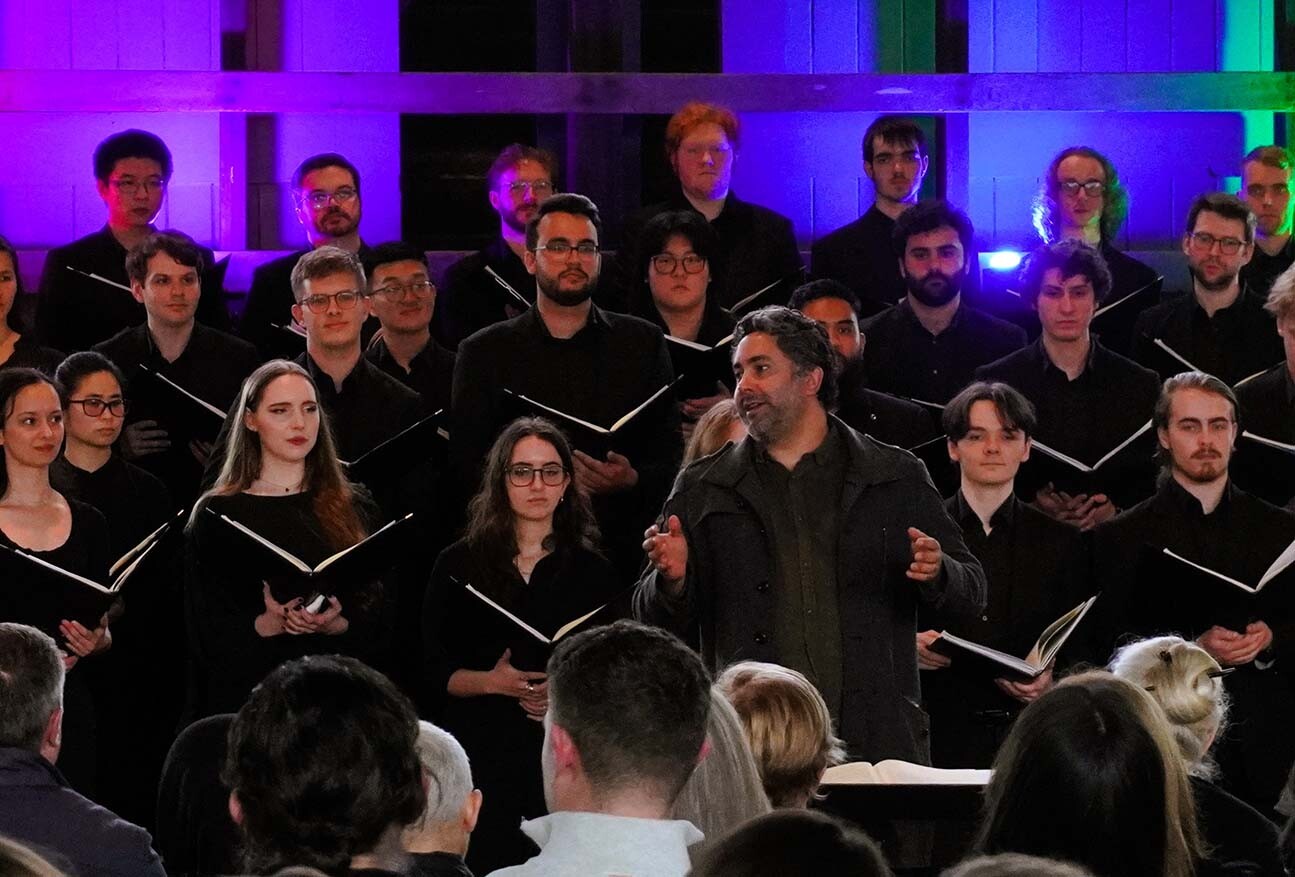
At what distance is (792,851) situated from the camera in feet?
5.61

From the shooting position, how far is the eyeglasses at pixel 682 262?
5660 mm

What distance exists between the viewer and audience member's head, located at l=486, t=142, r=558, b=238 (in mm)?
6129

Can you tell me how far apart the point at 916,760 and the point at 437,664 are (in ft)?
4.13

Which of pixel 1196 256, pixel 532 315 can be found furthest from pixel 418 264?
pixel 1196 256

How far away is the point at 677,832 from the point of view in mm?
2418

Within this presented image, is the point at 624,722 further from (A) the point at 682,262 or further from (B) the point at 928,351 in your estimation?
(B) the point at 928,351

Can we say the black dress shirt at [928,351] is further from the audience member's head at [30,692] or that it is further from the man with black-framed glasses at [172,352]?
the audience member's head at [30,692]

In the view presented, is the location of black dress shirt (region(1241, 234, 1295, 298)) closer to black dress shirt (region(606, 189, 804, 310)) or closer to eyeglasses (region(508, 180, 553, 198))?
black dress shirt (region(606, 189, 804, 310))

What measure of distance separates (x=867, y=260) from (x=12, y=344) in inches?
104

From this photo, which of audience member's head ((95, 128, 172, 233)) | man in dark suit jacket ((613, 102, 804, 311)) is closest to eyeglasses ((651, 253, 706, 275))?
man in dark suit jacket ((613, 102, 804, 311))

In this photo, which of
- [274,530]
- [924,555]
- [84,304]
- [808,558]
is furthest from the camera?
[84,304]

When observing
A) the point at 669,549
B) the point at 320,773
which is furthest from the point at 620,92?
the point at 320,773

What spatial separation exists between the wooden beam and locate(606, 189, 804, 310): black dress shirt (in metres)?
1.09

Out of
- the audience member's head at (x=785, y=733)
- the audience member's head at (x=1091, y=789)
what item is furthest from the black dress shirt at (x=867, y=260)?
the audience member's head at (x=1091, y=789)
